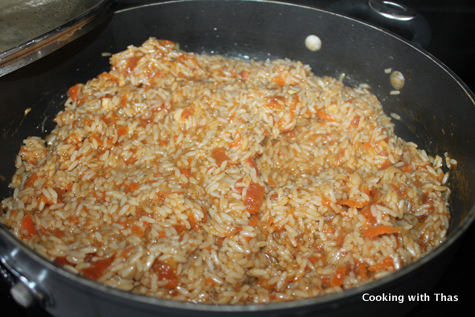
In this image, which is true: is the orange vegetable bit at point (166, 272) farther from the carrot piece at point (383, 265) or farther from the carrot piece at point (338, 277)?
the carrot piece at point (383, 265)

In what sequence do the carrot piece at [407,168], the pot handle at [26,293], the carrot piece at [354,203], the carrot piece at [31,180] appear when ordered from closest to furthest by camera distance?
the pot handle at [26,293] < the carrot piece at [354,203] < the carrot piece at [31,180] < the carrot piece at [407,168]

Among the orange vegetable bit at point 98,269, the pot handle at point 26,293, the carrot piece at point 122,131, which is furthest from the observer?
the carrot piece at point 122,131

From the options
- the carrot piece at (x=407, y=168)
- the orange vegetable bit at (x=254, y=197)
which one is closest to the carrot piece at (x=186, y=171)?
the orange vegetable bit at (x=254, y=197)

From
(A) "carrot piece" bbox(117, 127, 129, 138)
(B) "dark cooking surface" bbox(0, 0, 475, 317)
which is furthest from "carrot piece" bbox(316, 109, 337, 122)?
Answer: (A) "carrot piece" bbox(117, 127, 129, 138)

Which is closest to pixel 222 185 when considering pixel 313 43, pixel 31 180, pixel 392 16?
pixel 31 180

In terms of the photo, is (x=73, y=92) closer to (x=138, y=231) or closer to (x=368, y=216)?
(x=138, y=231)

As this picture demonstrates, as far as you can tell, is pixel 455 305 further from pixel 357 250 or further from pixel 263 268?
pixel 263 268
